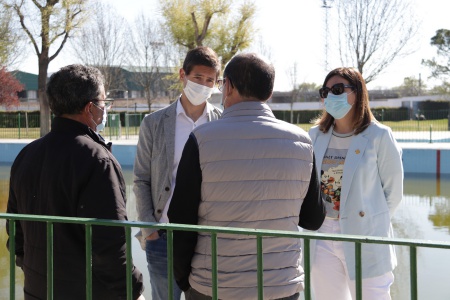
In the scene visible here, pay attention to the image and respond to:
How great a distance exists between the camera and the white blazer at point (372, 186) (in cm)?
339

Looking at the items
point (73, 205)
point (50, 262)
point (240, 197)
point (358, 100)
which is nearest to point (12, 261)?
point (50, 262)

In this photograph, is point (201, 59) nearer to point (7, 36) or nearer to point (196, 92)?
point (196, 92)

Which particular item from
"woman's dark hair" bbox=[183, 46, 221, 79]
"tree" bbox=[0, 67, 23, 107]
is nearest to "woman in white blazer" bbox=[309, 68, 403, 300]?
"woman's dark hair" bbox=[183, 46, 221, 79]

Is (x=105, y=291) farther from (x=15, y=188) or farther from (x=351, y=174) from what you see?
(x=351, y=174)

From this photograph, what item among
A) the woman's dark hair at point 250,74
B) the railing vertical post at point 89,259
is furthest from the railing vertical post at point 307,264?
the railing vertical post at point 89,259

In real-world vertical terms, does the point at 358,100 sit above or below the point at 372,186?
above

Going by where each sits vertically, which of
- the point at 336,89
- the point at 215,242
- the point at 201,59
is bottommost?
the point at 215,242

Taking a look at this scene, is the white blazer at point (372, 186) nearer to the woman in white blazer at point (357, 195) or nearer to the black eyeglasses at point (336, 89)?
the woman in white blazer at point (357, 195)

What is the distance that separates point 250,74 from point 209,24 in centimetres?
2924

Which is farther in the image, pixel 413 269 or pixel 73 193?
pixel 73 193

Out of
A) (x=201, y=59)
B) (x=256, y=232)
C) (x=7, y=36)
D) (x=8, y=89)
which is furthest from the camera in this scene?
(x=8, y=89)

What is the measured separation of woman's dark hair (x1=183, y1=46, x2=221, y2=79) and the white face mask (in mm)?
74

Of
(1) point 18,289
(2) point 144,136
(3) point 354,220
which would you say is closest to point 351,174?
(3) point 354,220

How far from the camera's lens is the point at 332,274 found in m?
3.47
